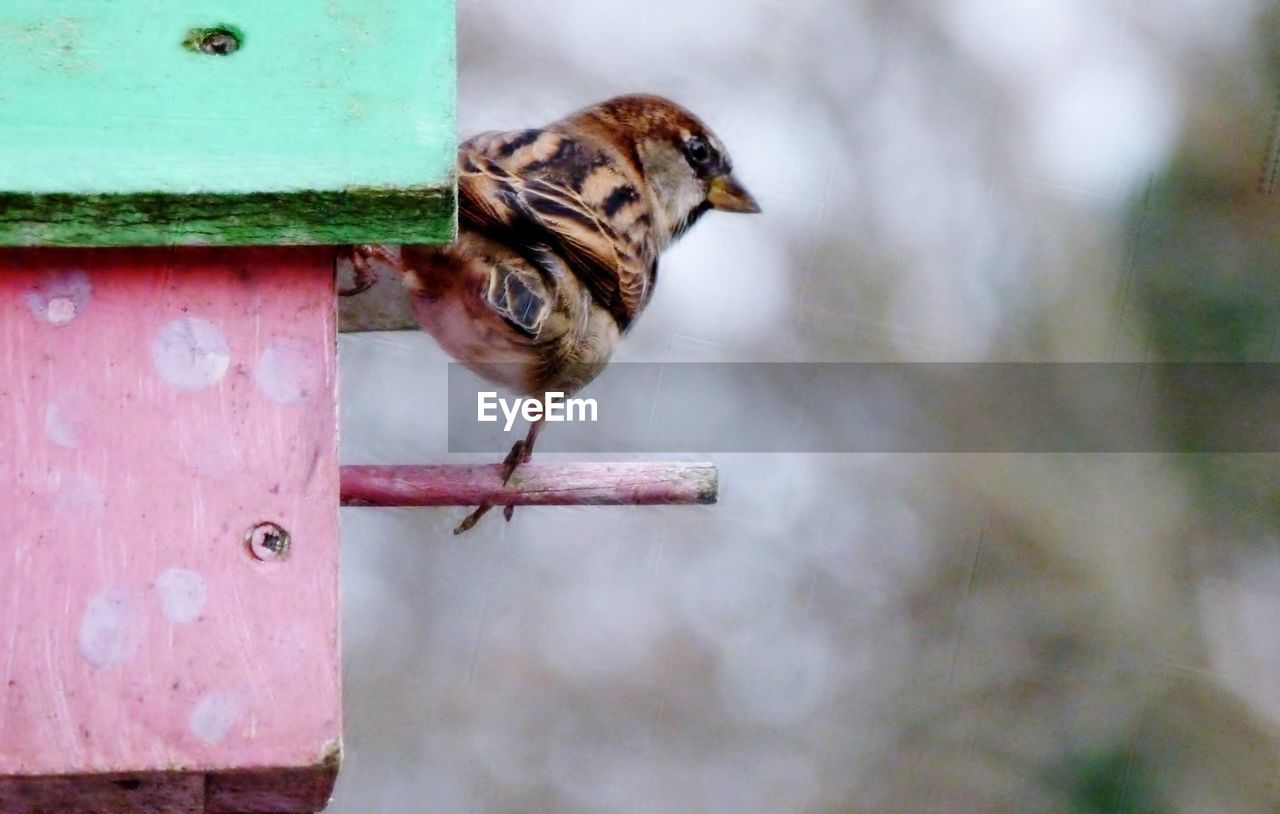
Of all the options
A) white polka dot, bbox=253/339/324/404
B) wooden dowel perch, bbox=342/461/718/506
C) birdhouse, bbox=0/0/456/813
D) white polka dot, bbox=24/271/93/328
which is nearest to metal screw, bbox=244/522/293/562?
birdhouse, bbox=0/0/456/813

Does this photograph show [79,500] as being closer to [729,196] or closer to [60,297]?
[60,297]

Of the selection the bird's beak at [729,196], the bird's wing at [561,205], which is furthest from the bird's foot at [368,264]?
the bird's beak at [729,196]

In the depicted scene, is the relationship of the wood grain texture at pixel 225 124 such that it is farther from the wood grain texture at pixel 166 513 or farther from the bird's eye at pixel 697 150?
the bird's eye at pixel 697 150

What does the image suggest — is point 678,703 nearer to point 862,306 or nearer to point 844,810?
point 844,810

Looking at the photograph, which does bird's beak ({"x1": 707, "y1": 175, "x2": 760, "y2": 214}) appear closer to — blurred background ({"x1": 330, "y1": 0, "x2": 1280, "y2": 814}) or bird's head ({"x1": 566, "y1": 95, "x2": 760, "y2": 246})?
bird's head ({"x1": 566, "y1": 95, "x2": 760, "y2": 246})

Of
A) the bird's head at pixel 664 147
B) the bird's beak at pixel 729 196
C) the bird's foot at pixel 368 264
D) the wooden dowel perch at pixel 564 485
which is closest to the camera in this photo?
the wooden dowel perch at pixel 564 485

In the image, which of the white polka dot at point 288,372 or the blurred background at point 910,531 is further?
the blurred background at point 910,531

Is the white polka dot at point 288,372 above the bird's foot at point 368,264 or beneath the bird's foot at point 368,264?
above
